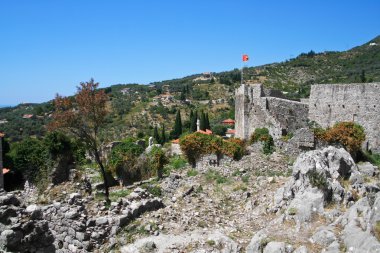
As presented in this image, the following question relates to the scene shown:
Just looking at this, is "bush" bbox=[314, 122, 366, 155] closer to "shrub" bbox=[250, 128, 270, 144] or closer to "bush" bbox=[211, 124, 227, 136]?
"shrub" bbox=[250, 128, 270, 144]

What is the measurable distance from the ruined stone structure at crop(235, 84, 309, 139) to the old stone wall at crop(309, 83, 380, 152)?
0.88m

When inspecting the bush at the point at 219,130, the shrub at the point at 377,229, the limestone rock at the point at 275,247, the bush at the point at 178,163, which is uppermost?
the shrub at the point at 377,229

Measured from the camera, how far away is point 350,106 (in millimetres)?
21047

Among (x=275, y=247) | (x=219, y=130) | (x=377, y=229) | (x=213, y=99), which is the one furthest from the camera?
(x=213, y=99)

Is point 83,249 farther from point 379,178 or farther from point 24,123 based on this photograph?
point 24,123

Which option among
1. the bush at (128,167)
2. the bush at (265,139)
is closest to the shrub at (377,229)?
the bush at (265,139)

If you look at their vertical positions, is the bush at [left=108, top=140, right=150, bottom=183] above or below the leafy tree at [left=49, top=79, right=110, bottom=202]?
below

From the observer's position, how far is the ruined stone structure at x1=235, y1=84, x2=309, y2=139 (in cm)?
2127

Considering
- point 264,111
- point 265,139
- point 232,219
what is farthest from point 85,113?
point 264,111

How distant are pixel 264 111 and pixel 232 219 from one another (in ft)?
32.5

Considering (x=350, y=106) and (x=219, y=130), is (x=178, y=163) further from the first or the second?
(x=219, y=130)

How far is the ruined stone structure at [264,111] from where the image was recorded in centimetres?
2127

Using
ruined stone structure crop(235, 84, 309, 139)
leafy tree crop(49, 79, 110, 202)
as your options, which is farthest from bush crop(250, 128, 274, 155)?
leafy tree crop(49, 79, 110, 202)

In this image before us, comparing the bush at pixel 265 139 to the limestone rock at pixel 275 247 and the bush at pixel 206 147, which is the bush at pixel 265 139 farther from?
the limestone rock at pixel 275 247
